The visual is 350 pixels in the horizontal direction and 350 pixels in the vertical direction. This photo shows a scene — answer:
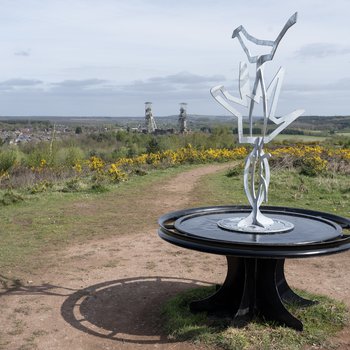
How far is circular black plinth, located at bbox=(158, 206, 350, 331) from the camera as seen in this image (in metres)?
4.30

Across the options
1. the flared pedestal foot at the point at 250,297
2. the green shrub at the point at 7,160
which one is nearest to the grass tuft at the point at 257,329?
the flared pedestal foot at the point at 250,297

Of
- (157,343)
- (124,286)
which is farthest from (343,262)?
(157,343)

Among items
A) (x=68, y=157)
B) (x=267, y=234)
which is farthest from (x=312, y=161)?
(x=267, y=234)

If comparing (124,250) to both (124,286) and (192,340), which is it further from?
(192,340)

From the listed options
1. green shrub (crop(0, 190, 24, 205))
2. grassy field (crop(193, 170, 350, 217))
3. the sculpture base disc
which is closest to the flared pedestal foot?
the sculpture base disc

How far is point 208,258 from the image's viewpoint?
7.37 m

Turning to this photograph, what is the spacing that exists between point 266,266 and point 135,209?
6.33m

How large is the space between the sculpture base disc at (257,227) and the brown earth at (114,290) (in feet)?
3.57

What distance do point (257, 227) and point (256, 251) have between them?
920 millimetres

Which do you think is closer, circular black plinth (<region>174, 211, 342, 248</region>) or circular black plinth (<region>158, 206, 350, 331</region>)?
circular black plinth (<region>158, 206, 350, 331</region>)

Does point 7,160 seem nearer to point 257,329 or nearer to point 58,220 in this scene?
point 58,220

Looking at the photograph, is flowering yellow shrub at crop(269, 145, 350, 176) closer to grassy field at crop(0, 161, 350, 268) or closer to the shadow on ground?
grassy field at crop(0, 161, 350, 268)

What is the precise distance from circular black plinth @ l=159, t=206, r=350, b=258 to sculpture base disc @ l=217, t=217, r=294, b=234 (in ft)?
0.17

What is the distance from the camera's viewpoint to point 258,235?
4.84m
